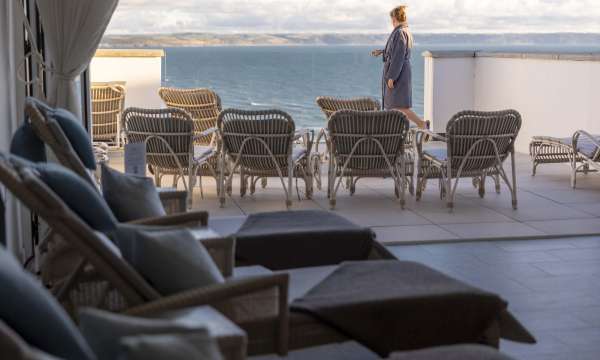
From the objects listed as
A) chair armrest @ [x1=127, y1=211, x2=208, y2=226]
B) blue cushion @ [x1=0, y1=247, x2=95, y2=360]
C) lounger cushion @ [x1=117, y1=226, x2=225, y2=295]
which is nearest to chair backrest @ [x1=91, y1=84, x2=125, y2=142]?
chair armrest @ [x1=127, y1=211, x2=208, y2=226]

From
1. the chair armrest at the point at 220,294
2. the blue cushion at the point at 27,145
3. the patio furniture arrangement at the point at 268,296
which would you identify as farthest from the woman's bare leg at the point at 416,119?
the chair armrest at the point at 220,294

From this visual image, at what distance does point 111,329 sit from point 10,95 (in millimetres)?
3632

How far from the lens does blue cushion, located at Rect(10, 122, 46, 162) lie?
392cm

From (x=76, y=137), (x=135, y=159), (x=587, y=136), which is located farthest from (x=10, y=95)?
(x=587, y=136)

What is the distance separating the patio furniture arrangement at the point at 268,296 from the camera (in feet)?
8.72

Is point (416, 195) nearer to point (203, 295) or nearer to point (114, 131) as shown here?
point (114, 131)

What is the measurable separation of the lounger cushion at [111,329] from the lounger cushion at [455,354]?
1.00 metres

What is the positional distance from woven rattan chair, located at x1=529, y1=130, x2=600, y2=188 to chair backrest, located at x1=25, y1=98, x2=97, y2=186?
16.4 feet

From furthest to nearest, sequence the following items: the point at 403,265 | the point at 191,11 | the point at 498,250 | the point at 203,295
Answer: the point at 191,11 → the point at 498,250 → the point at 403,265 → the point at 203,295

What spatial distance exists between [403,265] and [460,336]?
456 mm

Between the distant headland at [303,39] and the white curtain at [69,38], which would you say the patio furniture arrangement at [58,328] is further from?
the distant headland at [303,39]

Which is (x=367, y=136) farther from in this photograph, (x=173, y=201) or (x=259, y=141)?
(x=173, y=201)

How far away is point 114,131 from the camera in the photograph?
33.2 feet

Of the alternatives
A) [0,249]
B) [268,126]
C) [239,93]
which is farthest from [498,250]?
[239,93]
